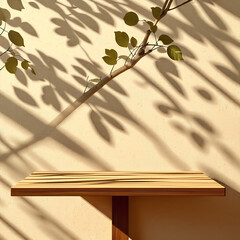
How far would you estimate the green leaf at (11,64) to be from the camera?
2.37 meters

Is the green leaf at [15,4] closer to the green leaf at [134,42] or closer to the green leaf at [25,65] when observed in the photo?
the green leaf at [25,65]

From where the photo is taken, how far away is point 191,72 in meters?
2.51

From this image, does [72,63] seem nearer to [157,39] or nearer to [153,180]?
[157,39]

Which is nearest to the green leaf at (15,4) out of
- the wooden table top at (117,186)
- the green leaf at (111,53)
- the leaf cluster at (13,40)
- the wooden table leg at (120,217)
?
the leaf cluster at (13,40)

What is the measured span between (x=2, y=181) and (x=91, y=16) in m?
0.99

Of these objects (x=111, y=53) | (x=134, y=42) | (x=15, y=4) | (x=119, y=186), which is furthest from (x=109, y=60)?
(x=119, y=186)

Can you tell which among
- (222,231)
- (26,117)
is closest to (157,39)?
(26,117)

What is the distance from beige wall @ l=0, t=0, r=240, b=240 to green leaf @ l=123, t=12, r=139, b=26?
9.1 inches

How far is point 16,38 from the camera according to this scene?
2.35m

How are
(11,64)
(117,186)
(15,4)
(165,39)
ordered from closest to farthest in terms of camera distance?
(117,186), (165,39), (11,64), (15,4)

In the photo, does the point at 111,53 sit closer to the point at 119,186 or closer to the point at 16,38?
the point at 16,38

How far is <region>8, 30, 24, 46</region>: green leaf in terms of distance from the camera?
92.3 inches

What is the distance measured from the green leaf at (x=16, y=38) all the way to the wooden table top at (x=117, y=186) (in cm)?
67

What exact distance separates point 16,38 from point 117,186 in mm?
955
